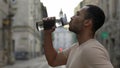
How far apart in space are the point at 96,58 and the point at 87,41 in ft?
0.96

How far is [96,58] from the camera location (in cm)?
294

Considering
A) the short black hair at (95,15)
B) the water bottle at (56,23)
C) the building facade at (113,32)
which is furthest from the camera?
the building facade at (113,32)

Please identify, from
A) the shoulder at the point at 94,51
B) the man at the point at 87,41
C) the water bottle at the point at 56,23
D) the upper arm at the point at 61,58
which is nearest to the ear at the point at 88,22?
the man at the point at 87,41

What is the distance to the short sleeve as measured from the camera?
9.59ft

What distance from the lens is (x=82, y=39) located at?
10.7ft

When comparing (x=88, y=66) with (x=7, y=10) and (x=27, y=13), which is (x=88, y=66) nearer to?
(x=7, y=10)

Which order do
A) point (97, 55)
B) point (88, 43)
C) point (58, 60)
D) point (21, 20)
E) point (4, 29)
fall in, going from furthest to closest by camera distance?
point (21, 20) < point (4, 29) < point (58, 60) < point (88, 43) < point (97, 55)

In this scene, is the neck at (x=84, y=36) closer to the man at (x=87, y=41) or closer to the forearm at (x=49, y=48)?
the man at (x=87, y=41)

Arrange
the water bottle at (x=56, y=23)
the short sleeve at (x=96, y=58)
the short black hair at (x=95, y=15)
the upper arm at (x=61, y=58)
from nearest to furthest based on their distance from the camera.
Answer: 1. the short sleeve at (x=96, y=58)
2. the short black hair at (x=95, y=15)
3. the water bottle at (x=56, y=23)
4. the upper arm at (x=61, y=58)

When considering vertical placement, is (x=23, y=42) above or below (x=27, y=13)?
below

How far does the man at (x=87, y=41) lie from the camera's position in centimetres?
296

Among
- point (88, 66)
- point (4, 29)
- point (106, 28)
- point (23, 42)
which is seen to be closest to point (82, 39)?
point (88, 66)

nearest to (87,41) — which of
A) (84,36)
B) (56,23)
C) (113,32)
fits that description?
(84,36)

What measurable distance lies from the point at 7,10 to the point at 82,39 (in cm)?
3029
